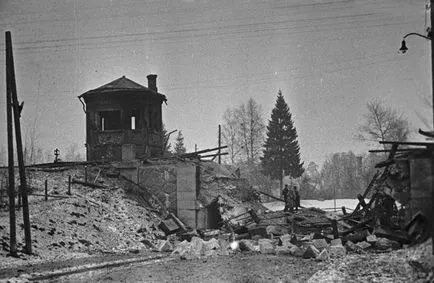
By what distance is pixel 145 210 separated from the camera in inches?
992

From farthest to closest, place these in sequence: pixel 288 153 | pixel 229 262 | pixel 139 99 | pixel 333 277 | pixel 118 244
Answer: pixel 288 153 < pixel 139 99 < pixel 118 244 < pixel 229 262 < pixel 333 277

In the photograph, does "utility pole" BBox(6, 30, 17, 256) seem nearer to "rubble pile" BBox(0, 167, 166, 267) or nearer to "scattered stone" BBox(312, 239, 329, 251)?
"rubble pile" BBox(0, 167, 166, 267)

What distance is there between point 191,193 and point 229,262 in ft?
36.8

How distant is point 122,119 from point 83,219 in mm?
11991

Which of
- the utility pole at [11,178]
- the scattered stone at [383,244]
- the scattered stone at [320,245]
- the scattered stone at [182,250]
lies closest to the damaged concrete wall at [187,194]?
the scattered stone at [182,250]

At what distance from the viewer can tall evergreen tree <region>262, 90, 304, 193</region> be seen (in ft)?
185

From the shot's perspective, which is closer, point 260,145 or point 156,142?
point 156,142

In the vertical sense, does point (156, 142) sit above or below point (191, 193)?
above

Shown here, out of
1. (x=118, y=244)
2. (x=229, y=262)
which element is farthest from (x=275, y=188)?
(x=229, y=262)

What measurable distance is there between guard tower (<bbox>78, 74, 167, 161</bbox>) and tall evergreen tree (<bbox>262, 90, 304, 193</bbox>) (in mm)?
24588

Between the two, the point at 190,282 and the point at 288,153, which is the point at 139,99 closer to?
the point at 190,282

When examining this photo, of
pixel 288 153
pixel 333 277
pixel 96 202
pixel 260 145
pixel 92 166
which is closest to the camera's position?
pixel 333 277

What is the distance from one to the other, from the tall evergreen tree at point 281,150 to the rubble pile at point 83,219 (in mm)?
31379

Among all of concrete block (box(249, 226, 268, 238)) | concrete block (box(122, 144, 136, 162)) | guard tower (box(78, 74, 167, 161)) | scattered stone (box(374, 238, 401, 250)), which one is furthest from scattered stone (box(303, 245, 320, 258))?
guard tower (box(78, 74, 167, 161))
